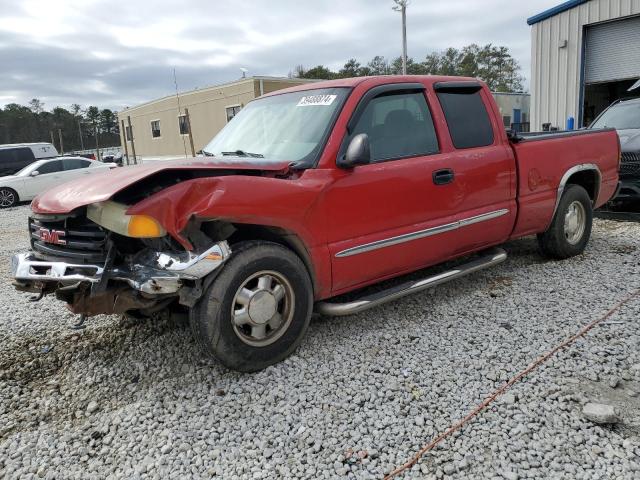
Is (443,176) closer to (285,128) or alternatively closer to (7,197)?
(285,128)

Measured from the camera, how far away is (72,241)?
3025 millimetres

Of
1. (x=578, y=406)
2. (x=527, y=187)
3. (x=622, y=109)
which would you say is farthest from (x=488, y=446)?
(x=622, y=109)

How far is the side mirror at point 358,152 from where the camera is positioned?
323 cm

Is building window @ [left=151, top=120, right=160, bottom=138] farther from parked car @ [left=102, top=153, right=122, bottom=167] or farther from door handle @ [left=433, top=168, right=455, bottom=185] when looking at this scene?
door handle @ [left=433, top=168, right=455, bottom=185]

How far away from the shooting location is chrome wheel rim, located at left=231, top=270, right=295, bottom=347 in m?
3.01

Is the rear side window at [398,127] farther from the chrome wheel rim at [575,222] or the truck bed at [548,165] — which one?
the chrome wheel rim at [575,222]

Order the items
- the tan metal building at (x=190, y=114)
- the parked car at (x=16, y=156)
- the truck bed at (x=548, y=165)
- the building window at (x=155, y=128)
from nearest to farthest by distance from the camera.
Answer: the truck bed at (x=548, y=165)
the parked car at (x=16, y=156)
the tan metal building at (x=190, y=114)
the building window at (x=155, y=128)

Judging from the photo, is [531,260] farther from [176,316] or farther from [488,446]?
[176,316]

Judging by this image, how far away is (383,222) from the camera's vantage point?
3.59 metres

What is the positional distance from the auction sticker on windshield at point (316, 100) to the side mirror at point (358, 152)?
1.80ft

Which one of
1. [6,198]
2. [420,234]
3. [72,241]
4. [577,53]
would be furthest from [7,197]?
[577,53]

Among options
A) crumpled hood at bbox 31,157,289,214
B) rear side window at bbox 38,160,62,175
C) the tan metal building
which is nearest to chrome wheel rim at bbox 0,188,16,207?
rear side window at bbox 38,160,62,175

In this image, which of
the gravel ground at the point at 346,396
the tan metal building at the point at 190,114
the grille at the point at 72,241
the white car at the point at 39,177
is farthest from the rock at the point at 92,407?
the tan metal building at the point at 190,114

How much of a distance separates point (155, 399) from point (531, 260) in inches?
163
